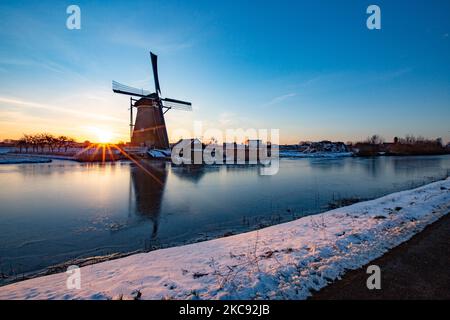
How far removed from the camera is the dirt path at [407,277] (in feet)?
10.6

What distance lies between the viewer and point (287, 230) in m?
6.79

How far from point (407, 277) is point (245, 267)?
2.74m

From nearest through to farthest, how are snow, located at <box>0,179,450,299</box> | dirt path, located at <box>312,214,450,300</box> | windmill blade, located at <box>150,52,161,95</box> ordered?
dirt path, located at <box>312,214,450,300</box>
snow, located at <box>0,179,450,299</box>
windmill blade, located at <box>150,52,161,95</box>

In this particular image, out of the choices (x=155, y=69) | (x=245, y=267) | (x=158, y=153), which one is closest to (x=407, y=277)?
(x=245, y=267)

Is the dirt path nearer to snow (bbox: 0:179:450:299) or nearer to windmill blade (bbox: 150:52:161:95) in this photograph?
snow (bbox: 0:179:450:299)

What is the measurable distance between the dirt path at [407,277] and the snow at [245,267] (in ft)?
0.70

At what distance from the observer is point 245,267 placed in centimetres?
418

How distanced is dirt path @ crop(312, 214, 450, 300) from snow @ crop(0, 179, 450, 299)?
0.70ft

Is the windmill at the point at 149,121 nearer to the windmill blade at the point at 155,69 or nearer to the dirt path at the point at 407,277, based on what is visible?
the windmill blade at the point at 155,69

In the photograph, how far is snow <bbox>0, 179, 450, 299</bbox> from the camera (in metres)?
3.50

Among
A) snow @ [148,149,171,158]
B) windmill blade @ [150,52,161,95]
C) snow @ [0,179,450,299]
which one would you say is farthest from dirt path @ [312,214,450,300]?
windmill blade @ [150,52,161,95]
